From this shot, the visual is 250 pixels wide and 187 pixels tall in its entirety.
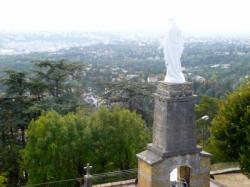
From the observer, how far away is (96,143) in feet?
65.1

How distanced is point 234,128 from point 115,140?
586 centimetres

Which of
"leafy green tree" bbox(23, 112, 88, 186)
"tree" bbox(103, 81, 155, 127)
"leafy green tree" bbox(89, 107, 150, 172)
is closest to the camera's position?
"leafy green tree" bbox(23, 112, 88, 186)

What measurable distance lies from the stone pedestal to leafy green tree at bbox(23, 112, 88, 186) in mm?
7251

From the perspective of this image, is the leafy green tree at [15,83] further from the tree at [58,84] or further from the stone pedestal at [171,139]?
the stone pedestal at [171,139]

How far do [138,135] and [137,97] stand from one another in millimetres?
8616

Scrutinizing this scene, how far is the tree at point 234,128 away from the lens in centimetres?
1986

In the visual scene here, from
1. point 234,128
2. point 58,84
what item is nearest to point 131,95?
point 58,84

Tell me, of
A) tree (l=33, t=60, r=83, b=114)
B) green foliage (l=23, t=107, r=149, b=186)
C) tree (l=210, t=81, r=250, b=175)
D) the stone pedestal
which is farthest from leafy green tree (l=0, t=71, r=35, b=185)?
the stone pedestal

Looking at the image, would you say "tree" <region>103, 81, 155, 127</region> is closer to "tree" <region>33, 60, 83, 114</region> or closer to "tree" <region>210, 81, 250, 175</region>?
"tree" <region>33, 60, 83, 114</region>

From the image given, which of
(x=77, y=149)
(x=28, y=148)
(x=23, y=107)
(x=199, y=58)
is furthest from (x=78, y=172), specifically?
(x=199, y=58)

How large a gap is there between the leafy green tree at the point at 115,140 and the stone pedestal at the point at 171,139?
21.9ft

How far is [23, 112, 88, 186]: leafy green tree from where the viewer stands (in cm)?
1950

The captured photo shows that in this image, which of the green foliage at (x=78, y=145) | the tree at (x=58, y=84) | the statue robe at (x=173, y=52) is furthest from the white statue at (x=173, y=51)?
the tree at (x=58, y=84)

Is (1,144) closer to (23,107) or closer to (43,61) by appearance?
(23,107)
